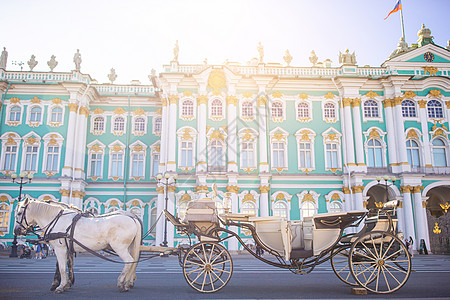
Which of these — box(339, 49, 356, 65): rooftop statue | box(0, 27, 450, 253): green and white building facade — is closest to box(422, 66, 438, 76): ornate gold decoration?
box(0, 27, 450, 253): green and white building facade

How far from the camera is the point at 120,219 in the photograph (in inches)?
364

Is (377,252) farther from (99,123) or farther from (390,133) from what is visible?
(99,123)

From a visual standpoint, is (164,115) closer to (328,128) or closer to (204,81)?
(204,81)

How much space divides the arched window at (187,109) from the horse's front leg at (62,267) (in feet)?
70.9

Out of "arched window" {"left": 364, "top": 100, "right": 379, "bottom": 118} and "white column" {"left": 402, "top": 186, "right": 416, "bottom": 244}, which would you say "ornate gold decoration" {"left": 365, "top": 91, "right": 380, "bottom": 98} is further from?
"white column" {"left": 402, "top": 186, "right": 416, "bottom": 244}

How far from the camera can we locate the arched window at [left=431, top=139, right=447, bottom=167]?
101 feet

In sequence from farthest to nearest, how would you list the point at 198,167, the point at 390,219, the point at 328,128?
the point at 328,128 < the point at 198,167 < the point at 390,219

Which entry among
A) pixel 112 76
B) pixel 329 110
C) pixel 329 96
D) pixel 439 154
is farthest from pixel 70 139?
pixel 439 154

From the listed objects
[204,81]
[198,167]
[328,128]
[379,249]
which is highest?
[204,81]

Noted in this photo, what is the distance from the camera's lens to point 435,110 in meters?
31.3

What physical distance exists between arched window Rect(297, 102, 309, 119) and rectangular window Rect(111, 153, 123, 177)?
48.9 feet

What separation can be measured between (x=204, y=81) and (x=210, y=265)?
2255 centimetres

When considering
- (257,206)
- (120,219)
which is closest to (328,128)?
(257,206)

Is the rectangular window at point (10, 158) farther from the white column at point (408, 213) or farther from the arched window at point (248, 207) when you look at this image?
the white column at point (408, 213)
